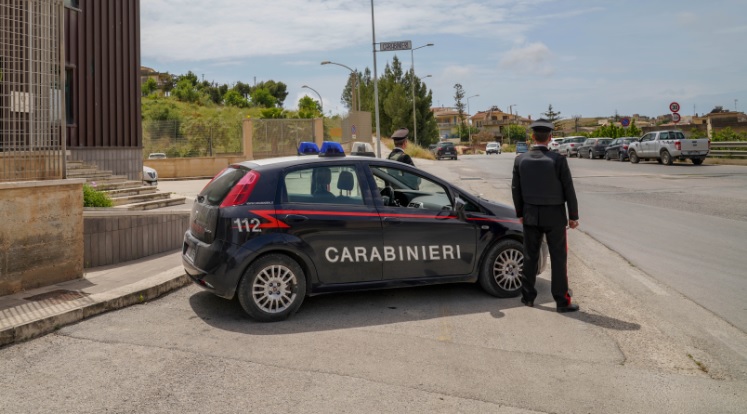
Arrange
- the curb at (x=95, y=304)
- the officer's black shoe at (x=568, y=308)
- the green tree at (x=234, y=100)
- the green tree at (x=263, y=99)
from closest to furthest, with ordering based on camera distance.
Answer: the curb at (x=95, y=304) < the officer's black shoe at (x=568, y=308) < the green tree at (x=234, y=100) < the green tree at (x=263, y=99)

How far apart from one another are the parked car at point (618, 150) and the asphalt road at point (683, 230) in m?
15.8

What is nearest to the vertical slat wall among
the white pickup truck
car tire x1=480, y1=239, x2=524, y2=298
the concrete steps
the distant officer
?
the concrete steps

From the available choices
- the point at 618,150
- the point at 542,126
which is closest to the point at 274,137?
the point at 618,150

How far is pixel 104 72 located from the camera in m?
17.0

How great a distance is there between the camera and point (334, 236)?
18.7 ft

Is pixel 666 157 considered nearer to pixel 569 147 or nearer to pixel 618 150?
pixel 618 150

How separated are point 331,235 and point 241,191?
2.94 ft

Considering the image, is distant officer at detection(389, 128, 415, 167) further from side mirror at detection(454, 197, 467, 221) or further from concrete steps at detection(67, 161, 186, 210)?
concrete steps at detection(67, 161, 186, 210)

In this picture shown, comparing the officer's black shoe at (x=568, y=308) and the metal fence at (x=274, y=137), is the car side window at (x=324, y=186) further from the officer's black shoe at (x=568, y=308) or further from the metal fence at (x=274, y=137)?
the metal fence at (x=274, y=137)

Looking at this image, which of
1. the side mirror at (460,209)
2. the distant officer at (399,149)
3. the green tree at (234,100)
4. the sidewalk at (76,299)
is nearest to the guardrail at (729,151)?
the distant officer at (399,149)

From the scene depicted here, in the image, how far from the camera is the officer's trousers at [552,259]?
5832mm

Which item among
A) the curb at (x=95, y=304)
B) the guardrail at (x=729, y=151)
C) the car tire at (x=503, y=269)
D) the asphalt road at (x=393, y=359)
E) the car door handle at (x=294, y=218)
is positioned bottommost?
the asphalt road at (x=393, y=359)

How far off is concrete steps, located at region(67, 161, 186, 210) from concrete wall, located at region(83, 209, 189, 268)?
488 cm

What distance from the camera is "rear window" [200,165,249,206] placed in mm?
5668
